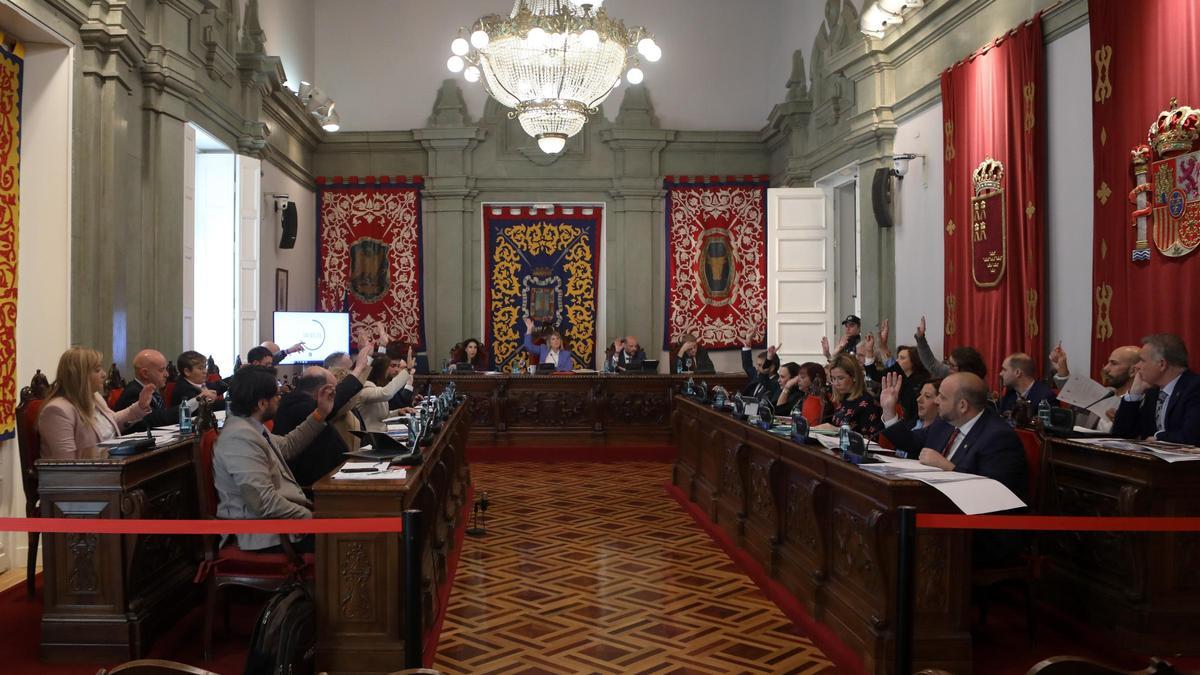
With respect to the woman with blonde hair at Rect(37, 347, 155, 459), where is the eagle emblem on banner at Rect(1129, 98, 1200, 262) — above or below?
above

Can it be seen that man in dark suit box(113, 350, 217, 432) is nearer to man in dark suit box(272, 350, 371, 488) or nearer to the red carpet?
man in dark suit box(272, 350, 371, 488)

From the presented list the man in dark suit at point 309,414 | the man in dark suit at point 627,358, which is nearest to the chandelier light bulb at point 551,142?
the man in dark suit at point 627,358

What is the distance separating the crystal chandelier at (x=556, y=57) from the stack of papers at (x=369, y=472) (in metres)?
4.07

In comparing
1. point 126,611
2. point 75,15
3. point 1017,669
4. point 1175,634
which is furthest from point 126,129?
point 1175,634

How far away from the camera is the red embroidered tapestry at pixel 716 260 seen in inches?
524

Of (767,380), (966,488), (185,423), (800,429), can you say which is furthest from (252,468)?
(767,380)

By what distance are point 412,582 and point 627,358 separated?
8.66 meters

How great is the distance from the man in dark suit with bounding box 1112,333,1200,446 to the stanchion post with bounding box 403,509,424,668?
11.8 feet

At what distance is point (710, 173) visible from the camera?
1342cm

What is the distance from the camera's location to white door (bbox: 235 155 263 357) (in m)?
9.02

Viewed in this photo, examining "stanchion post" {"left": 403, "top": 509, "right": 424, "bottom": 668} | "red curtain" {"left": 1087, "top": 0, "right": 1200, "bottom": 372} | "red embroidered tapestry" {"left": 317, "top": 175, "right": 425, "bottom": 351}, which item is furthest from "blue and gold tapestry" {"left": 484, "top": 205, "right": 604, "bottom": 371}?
"stanchion post" {"left": 403, "top": 509, "right": 424, "bottom": 668}

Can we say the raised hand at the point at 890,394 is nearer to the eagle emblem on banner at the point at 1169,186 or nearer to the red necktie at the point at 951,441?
the red necktie at the point at 951,441

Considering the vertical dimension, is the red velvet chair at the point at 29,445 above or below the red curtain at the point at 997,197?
below

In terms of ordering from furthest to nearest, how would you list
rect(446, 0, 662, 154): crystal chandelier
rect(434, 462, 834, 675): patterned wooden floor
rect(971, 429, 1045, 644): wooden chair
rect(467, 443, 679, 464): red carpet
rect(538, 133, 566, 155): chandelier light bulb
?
rect(467, 443, 679, 464): red carpet
rect(538, 133, 566, 155): chandelier light bulb
rect(446, 0, 662, 154): crystal chandelier
rect(434, 462, 834, 675): patterned wooden floor
rect(971, 429, 1045, 644): wooden chair
